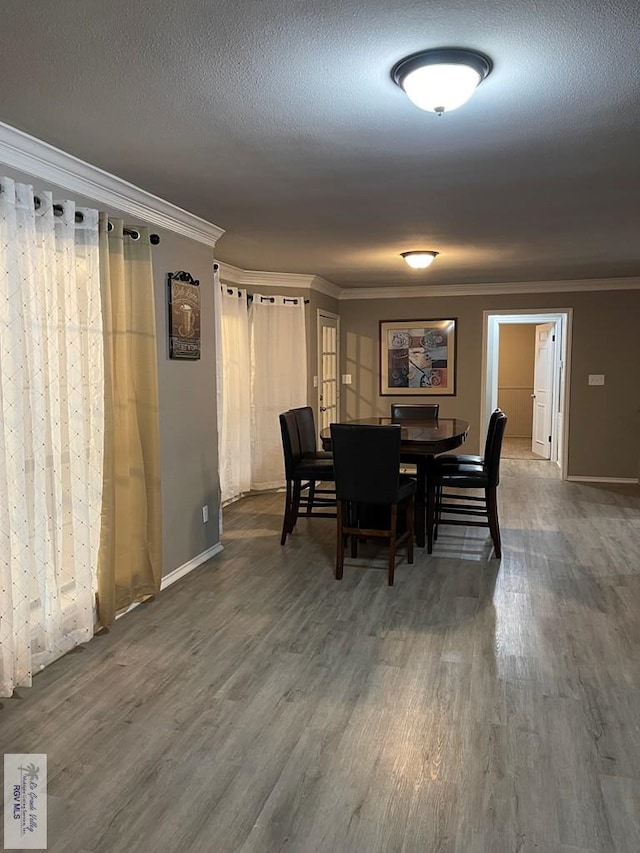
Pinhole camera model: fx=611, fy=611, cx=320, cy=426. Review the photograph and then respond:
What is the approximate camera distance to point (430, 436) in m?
4.49

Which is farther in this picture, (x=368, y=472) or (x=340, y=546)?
(x=340, y=546)

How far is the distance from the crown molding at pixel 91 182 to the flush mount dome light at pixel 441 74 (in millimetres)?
1570

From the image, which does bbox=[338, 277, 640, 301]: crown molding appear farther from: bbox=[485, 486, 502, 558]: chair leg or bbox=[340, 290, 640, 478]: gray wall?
bbox=[485, 486, 502, 558]: chair leg

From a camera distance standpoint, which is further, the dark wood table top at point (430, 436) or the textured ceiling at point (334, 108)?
the dark wood table top at point (430, 436)

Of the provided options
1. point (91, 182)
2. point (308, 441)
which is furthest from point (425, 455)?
point (91, 182)

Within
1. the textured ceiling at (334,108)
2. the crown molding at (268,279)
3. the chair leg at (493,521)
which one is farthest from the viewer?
the crown molding at (268,279)

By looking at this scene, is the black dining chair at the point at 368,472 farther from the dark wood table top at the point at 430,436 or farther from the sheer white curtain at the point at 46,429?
the sheer white curtain at the point at 46,429

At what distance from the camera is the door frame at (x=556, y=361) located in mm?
7102

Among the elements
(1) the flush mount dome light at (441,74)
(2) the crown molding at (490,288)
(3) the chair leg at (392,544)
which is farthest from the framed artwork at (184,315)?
(2) the crown molding at (490,288)

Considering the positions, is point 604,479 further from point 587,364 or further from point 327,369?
point 327,369

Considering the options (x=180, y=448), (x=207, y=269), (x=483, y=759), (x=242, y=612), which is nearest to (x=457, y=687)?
(x=483, y=759)

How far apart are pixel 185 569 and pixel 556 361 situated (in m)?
5.81

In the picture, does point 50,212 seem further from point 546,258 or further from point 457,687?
point 546,258

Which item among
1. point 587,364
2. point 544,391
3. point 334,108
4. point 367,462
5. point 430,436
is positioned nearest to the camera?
point 334,108
